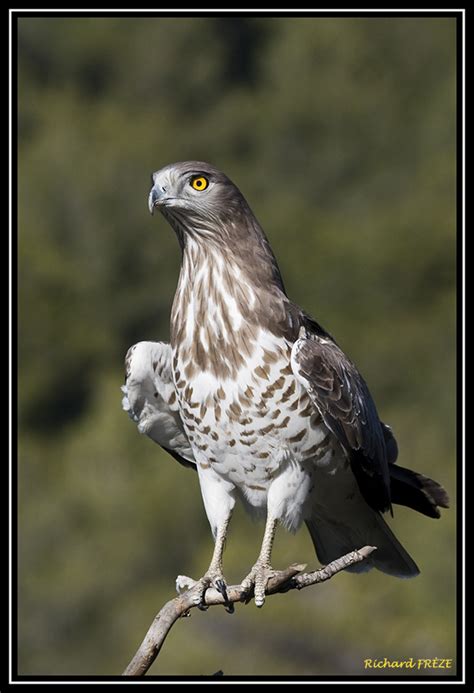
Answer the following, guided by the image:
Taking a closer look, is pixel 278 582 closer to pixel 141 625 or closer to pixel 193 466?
pixel 193 466

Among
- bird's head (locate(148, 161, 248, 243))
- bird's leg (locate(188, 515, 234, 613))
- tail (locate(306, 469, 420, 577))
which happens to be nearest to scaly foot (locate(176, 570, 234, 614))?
bird's leg (locate(188, 515, 234, 613))

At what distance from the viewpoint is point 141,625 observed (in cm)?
1630

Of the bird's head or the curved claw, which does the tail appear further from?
the bird's head

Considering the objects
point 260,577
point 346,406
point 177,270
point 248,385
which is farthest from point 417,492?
point 177,270

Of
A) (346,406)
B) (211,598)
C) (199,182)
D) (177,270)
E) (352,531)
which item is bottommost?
(211,598)

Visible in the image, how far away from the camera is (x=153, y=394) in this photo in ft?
15.3

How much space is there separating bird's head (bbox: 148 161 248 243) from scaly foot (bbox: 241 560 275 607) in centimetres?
129

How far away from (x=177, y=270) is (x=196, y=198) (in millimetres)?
17214

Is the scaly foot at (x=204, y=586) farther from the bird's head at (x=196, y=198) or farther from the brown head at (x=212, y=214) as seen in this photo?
the bird's head at (x=196, y=198)

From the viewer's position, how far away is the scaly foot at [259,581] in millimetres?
4098

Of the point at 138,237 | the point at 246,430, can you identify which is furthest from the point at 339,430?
the point at 138,237

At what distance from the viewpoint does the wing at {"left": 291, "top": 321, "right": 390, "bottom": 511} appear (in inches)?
166

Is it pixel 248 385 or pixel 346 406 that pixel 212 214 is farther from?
pixel 346 406
